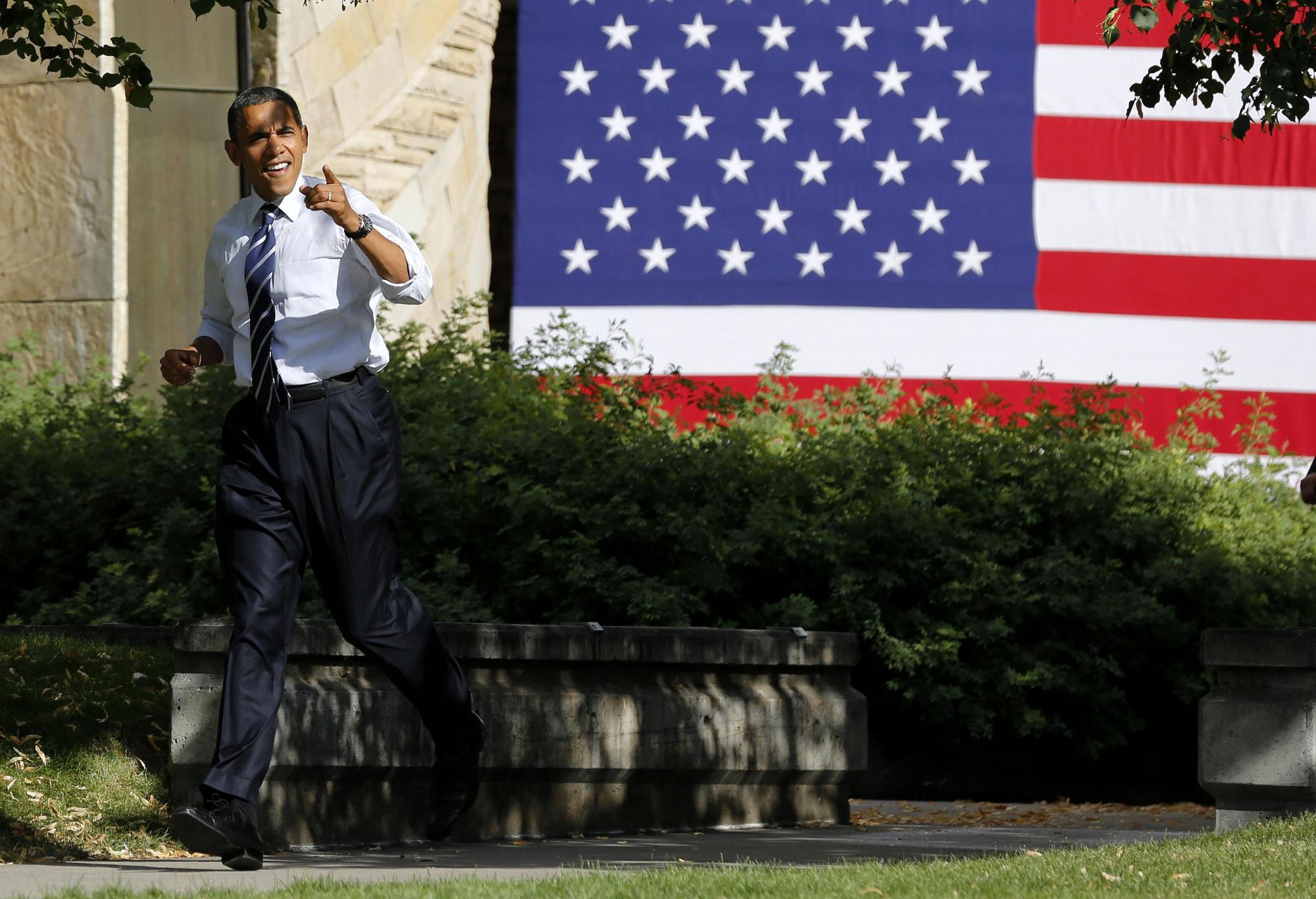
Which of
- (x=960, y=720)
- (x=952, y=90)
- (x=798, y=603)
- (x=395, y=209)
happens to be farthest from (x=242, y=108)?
(x=952, y=90)

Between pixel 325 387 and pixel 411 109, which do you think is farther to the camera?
pixel 411 109

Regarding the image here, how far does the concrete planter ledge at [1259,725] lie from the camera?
5738 mm

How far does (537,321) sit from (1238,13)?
6.97 m

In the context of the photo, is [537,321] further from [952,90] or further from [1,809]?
[1,809]

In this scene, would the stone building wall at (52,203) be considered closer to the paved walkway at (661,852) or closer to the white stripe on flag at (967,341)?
the white stripe on flag at (967,341)

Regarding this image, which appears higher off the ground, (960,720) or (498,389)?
(498,389)

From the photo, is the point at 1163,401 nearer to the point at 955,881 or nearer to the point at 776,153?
the point at 776,153

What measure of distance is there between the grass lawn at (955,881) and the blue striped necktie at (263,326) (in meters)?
1.21

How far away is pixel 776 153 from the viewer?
12.0m

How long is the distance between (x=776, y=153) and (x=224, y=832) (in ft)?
28.7

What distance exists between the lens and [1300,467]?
10508mm

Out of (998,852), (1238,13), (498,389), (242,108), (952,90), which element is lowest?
(998,852)

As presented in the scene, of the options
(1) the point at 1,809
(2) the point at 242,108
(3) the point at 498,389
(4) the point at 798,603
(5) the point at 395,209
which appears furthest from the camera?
(5) the point at 395,209

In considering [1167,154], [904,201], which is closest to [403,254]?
[904,201]
